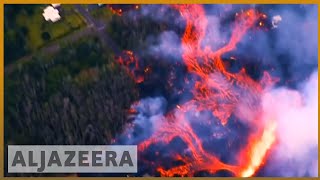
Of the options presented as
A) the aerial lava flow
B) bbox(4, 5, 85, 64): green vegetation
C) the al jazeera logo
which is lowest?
the al jazeera logo

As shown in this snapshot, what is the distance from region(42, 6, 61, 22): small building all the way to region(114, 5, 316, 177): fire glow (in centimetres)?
49

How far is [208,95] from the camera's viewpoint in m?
3.15

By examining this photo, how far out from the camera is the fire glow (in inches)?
123

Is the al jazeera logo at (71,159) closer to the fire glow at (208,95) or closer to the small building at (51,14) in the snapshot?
the fire glow at (208,95)

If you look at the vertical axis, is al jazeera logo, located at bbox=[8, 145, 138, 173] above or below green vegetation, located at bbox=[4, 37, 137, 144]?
below

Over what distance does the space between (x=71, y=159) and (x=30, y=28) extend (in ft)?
2.90

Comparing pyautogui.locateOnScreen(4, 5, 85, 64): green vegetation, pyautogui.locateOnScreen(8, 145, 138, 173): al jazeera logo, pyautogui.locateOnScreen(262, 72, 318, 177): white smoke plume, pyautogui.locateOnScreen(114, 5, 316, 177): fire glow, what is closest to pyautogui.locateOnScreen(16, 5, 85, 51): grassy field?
pyautogui.locateOnScreen(4, 5, 85, 64): green vegetation

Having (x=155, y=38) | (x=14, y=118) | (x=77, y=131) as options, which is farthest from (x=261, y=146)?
(x=14, y=118)

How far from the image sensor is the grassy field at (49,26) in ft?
10.2

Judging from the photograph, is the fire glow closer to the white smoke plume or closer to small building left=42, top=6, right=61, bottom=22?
the white smoke plume

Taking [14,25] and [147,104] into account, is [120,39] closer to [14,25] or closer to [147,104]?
[147,104]

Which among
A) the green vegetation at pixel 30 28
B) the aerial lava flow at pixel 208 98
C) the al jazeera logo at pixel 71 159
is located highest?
the green vegetation at pixel 30 28

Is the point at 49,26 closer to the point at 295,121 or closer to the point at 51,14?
the point at 51,14

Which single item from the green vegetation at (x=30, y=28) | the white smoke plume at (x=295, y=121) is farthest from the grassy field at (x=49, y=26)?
the white smoke plume at (x=295, y=121)
